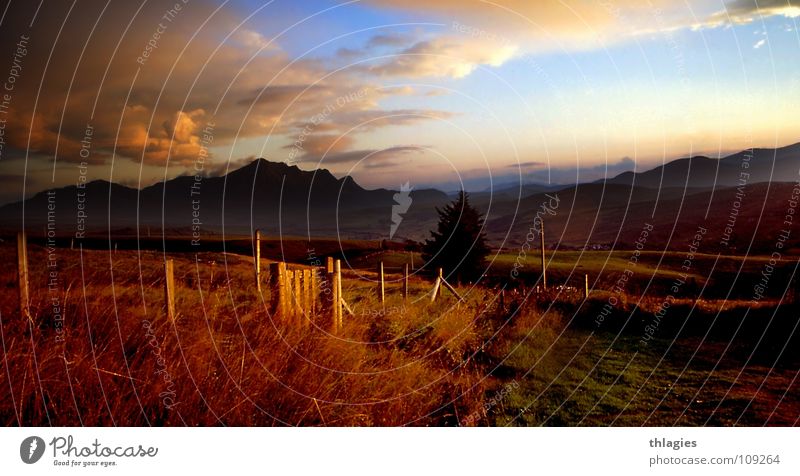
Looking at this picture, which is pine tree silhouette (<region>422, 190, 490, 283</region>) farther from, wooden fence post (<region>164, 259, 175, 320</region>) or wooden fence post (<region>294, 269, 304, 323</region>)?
wooden fence post (<region>164, 259, 175, 320</region>)

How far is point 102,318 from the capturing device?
23.3ft

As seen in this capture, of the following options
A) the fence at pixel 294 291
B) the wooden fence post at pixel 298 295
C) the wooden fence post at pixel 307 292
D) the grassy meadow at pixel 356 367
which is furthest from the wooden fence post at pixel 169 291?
the wooden fence post at pixel 307 292

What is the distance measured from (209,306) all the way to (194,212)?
1871 millimetres

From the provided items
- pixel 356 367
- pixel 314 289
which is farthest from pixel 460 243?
pixel 356 367

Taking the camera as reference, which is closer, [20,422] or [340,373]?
[20,422]

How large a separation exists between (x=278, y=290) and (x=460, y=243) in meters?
19.4

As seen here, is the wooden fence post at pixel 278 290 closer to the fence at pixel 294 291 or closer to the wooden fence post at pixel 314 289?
the fence at pixel 294 291

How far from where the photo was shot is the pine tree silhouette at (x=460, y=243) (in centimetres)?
2733

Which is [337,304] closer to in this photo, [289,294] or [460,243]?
[289,294]

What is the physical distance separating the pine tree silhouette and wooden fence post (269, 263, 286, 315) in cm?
1776

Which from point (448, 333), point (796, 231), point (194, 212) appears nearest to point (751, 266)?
point (796, 231)

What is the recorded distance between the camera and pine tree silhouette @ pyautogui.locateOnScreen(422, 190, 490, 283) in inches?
1076

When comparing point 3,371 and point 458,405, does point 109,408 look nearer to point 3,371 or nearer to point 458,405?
point 3,371

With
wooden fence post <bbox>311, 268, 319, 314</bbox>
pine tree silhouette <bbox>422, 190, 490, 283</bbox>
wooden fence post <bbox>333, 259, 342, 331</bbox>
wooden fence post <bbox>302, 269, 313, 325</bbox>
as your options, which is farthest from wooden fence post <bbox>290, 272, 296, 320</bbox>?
pine tree silhouette <bbox>422, 190, 490, 283</bbox>
